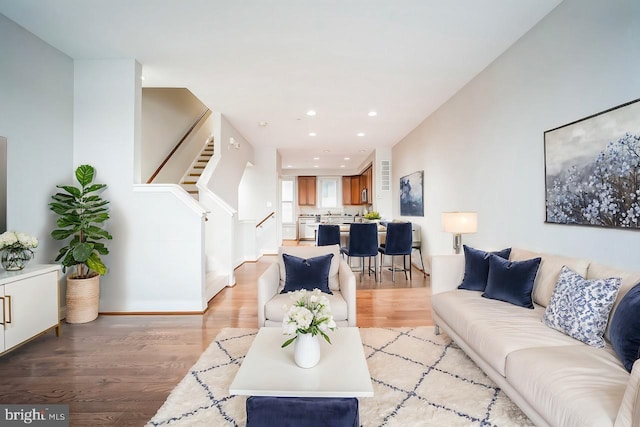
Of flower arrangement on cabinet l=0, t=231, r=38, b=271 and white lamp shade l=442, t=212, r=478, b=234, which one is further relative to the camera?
white lamp shade l=442, t=212, r=478, b=234

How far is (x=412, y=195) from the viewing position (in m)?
6.09

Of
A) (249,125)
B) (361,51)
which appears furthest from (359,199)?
(361,51)

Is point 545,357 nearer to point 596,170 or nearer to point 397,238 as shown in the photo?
point 596,170

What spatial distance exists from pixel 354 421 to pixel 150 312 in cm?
297

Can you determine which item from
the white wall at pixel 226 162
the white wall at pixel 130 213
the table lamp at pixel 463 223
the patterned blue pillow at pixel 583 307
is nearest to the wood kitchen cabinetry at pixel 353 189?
the white wall at pixel 226 162

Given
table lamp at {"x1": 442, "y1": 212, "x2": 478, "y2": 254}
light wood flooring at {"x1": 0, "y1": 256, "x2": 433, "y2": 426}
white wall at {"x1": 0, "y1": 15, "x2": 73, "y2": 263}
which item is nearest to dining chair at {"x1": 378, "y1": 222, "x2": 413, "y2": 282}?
light wood flooring at {"x1": 0, "y1": 256, "x2": 433, "y2": 426}

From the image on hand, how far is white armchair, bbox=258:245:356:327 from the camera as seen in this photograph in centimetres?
253

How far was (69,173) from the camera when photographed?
3410 mm

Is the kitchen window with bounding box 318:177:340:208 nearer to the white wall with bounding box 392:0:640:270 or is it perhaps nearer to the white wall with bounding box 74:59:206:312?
the white wall with bounding box 392:0:640:270

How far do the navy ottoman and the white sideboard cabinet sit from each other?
227 cm

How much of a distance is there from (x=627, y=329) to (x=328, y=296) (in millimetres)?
1870

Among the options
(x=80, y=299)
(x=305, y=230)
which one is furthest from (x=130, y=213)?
(x=305, y=230)

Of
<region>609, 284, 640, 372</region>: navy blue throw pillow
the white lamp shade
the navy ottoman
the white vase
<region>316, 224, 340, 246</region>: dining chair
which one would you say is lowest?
the navy ottoman

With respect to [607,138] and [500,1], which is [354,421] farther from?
[500,1]
